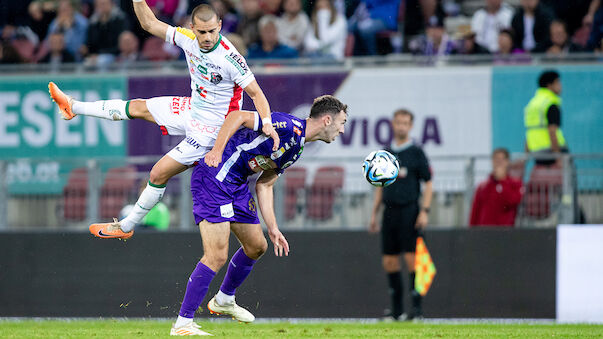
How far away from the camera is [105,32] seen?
16844mm

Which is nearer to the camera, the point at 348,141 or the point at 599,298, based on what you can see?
the point at 599,298

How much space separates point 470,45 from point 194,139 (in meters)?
7.12

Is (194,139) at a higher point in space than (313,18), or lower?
lower

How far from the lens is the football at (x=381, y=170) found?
966cm

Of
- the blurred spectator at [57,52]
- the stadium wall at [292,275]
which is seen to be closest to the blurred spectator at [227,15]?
the blurred spectator at [57,52]

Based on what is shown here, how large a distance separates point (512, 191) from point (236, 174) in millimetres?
4897

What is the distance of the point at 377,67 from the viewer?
14.0m

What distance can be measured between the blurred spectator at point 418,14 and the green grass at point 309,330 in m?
6.11

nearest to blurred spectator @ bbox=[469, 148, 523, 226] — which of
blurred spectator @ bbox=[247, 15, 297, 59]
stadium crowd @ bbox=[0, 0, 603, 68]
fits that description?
stadium crowd @ bbox=[0, 0, 603, 68]

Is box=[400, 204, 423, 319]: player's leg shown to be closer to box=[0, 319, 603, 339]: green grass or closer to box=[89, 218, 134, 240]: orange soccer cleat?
box=[0, 319, 603, 339]: green grass

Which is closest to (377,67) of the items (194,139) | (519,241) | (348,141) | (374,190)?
(348,141)

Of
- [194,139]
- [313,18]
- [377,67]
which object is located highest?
[313,18]

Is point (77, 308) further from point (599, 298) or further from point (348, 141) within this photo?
point (599, 298)

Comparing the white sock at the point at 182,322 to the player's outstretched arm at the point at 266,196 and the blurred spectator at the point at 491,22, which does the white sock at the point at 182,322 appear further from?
the blurred spectator at the point at 491,22
